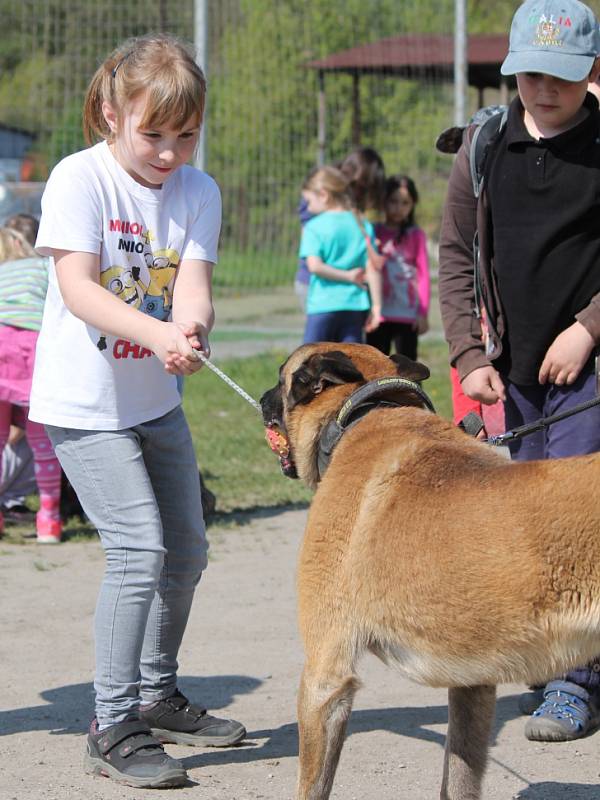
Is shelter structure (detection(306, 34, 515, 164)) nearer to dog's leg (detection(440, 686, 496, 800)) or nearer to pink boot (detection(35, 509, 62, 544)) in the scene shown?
pink boot (detection(35, 509, 62, 544))

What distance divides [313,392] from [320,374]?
84mm

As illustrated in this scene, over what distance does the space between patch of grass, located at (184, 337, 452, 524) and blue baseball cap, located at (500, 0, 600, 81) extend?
4213 mm

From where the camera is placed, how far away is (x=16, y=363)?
22.3 feet

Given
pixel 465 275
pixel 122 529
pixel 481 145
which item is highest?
pixel 481 145

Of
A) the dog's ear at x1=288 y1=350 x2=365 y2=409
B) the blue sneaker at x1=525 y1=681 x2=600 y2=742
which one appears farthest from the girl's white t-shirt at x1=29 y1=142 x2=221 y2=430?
the blue sneaker at x1=525 y1=681 x2=600 y2=742

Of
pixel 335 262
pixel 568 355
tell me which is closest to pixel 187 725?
pixel 568 355

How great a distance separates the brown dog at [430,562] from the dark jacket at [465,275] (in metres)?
0.68

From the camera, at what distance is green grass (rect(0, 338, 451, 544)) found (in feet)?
25.1

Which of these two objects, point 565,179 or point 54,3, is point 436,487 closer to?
point 565,179

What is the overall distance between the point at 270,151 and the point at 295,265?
1.61m

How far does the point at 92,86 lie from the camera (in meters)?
3.71

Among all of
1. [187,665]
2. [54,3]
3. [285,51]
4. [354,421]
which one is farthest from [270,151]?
[354,421]

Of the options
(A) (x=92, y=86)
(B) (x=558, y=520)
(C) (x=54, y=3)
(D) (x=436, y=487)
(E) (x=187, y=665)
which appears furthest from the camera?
(C) (x=54, y=3)

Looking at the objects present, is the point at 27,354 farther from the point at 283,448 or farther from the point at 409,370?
the point at 409,370
